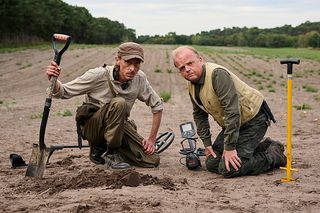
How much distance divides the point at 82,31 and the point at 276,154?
107 m

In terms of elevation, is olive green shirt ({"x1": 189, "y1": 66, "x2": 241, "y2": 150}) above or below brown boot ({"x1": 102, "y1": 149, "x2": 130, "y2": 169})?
above

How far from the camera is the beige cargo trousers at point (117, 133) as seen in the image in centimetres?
574

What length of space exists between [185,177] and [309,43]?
101m

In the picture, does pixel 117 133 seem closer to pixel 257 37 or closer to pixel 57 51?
pixel 57 51

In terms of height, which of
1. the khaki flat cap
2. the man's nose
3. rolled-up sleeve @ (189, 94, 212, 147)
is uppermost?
the khaki flat cap

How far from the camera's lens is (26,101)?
1415 centimetres

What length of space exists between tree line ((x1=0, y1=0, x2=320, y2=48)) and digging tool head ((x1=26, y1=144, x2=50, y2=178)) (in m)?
51.6

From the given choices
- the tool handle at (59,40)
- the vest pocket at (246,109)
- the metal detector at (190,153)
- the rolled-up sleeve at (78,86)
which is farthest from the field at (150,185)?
the tool handle at (59,40)

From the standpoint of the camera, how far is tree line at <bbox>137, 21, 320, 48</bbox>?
105 meters

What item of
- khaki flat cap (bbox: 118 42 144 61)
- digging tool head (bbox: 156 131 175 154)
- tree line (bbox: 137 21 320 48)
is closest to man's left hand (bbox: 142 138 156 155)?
digging tool head (bbox: 156 131 175 154)

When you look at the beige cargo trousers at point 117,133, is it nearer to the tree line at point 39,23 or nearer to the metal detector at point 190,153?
the metal detector at point 190,153

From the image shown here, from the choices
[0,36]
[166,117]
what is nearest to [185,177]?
[166,117]

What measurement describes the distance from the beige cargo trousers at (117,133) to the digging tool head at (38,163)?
0.60 meters

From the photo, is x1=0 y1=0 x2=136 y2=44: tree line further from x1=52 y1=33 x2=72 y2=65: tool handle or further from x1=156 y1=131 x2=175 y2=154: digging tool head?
x1=52 y1=33 x2=72 y2=65: tool handle
